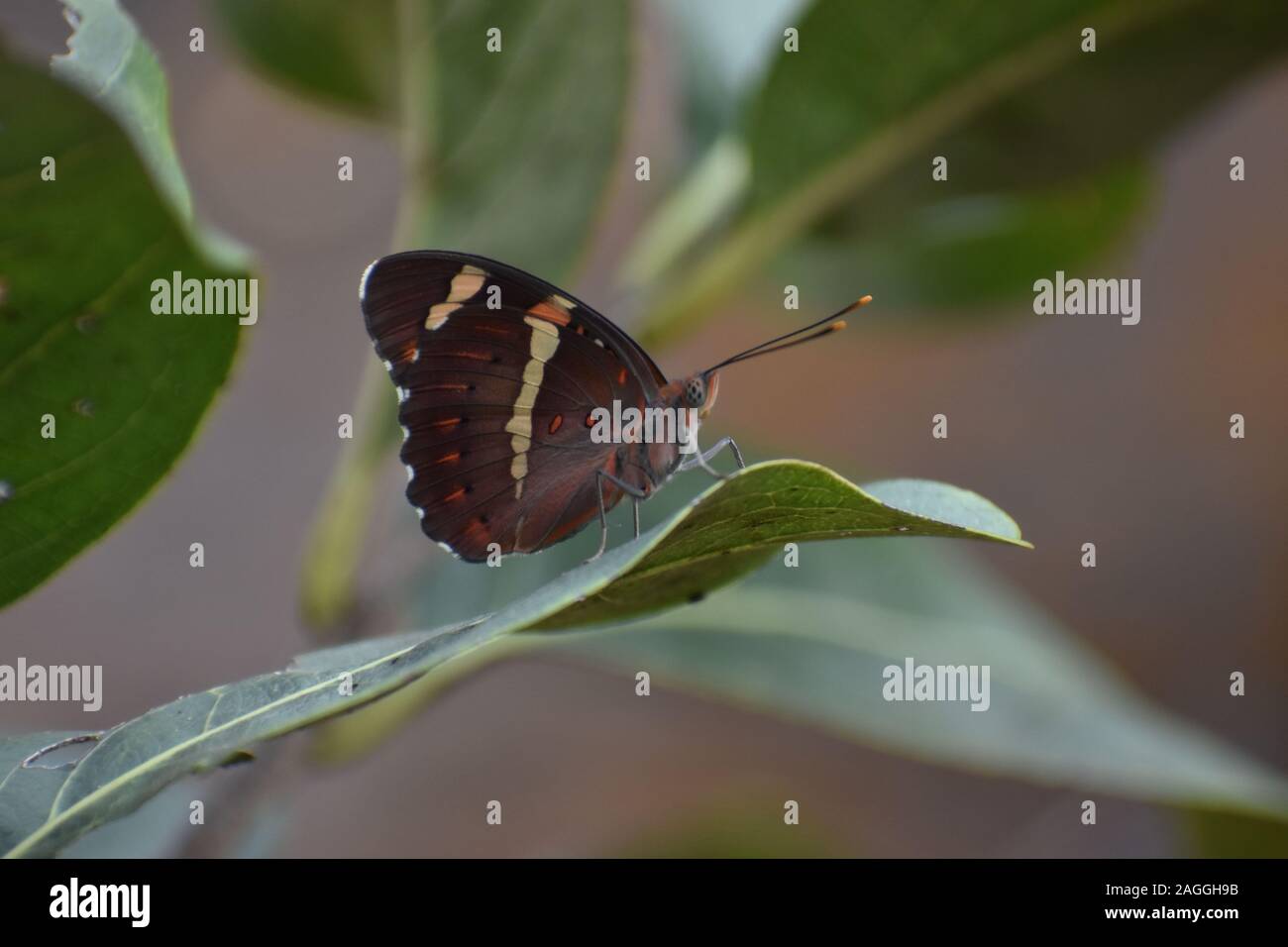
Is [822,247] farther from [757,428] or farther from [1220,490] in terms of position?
[1220,490]

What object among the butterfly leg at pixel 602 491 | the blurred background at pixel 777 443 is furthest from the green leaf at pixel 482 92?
the blurred background at pixel 777 443

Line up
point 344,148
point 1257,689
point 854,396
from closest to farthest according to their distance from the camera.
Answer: point 1257,689 < point 854,396 < point 344,148

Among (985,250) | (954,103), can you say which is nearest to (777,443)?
(985,250)

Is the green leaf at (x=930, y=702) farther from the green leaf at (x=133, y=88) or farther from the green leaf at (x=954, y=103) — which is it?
the green leaf at (x=133, y=88)

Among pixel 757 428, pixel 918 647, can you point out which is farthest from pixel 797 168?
pixel 757 428

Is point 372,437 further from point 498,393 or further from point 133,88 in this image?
point 133,88

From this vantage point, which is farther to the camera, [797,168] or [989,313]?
[989,313]
